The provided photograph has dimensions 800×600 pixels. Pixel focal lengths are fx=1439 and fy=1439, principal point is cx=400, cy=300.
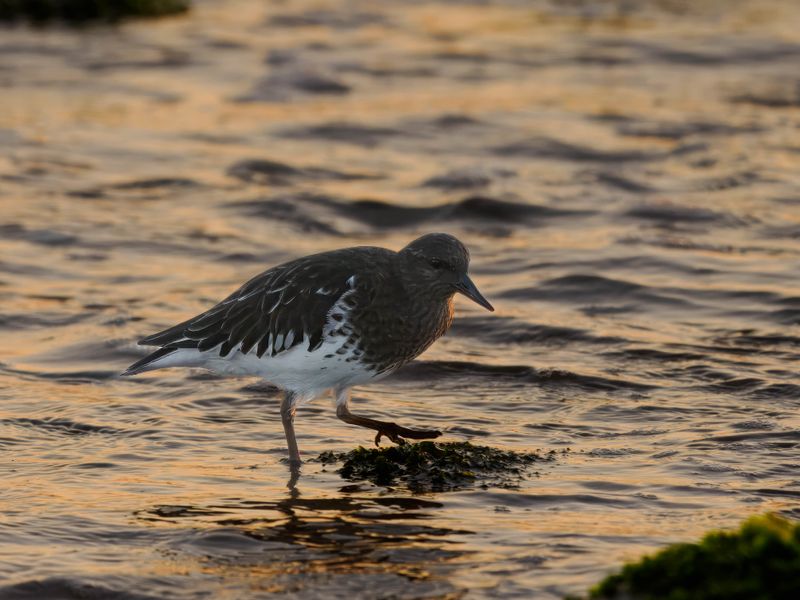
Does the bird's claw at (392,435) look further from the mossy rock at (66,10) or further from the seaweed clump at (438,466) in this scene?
the mossy rock at (66,10)

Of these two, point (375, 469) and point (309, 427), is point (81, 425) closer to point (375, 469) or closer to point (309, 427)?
point (309, 427)

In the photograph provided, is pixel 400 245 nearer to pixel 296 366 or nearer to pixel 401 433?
pixel 401 433

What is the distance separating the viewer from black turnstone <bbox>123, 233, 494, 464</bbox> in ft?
28.8

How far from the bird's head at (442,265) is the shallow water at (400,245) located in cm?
115

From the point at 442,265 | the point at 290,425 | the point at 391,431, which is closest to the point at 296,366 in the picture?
the point at 290,425

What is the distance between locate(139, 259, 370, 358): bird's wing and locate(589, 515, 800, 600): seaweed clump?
338 cm

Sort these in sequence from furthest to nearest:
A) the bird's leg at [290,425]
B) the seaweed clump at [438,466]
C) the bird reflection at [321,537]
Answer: the bird's leg at [290,425]
the seaweed clump at [438,466]
the bird reflection at [321,537]

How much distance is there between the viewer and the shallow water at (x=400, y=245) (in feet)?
26.0

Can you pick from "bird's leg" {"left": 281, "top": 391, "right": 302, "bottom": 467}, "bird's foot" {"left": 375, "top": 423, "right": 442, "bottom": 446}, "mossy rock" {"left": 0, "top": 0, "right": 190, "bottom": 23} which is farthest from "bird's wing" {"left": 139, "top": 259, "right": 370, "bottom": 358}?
"mossy rock" {"left": 0, "top": 0, "right": 190, "bottom": 23}

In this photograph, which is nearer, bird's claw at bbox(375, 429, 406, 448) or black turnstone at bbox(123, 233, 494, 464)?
black turnstone at bbox(123, 233, 494, 464)

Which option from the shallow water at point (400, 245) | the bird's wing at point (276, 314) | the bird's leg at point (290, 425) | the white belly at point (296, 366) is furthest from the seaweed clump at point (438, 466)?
the bird's wing at point (276, 314)

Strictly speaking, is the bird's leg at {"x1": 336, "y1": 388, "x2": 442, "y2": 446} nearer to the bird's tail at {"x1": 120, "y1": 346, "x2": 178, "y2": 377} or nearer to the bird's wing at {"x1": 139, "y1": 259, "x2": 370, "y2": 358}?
the bird's wing at {"x1": 139, "y1": 259, "x2": 370, "y2": 358}

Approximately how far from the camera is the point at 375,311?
347 inches

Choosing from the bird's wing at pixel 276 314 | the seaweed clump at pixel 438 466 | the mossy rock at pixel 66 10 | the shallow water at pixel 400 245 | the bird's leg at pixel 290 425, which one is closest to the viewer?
the shallow water at pixel 400 245
